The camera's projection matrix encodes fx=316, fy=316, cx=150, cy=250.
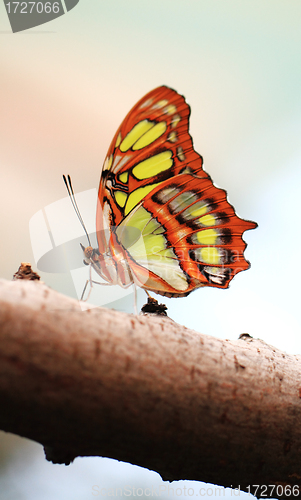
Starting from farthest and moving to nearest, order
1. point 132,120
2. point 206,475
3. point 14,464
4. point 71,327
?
point 14,464 < point 132,120 < point 206,475 < point 71,327

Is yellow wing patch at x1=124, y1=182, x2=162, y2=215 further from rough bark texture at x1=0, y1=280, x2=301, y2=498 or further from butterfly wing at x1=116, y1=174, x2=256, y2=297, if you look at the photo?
rough bark texture at x1=0, y1=280, x2=301, y2=498

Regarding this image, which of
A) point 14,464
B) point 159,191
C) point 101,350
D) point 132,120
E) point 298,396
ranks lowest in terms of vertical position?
point 14,464

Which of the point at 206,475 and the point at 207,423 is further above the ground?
the point at 207,423

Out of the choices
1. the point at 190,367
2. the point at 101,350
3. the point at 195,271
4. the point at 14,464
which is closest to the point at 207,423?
the point at 190,367

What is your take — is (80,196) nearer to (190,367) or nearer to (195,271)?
(195,271)

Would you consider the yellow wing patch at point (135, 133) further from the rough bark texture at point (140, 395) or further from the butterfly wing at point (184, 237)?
the rough bark texture at point (140, 395)

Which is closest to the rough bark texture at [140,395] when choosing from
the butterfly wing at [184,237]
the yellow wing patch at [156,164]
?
the butterfly wing at [184,237]

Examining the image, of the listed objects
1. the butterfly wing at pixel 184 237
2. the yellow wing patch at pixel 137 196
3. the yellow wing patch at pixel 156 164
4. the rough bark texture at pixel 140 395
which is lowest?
the rough bark texture at pixel 140 395
